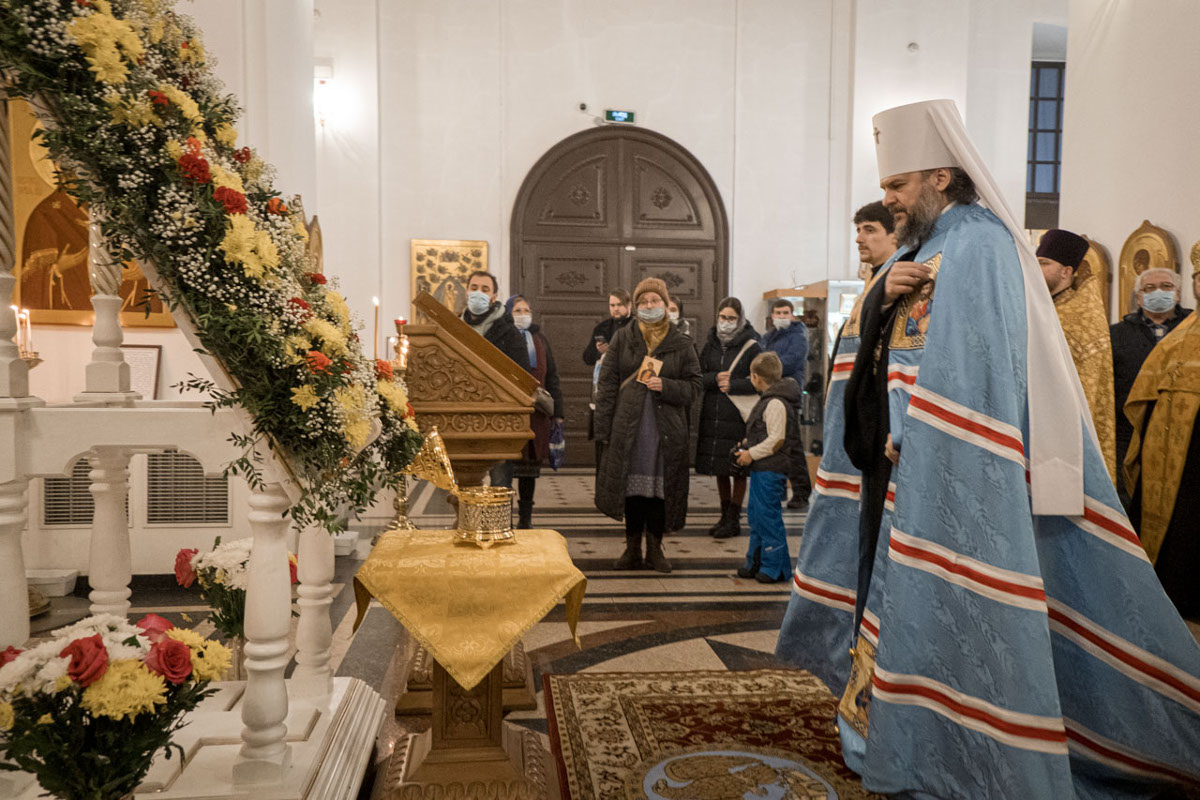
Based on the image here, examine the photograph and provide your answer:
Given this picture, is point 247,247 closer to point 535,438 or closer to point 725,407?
point 535,438

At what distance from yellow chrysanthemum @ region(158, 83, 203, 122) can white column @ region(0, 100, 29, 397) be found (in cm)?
56

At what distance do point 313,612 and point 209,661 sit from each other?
82 cm

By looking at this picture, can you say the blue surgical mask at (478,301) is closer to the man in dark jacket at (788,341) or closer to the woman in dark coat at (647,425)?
the woman in dark coat at (647,425)

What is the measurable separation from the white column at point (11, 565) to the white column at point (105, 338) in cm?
48

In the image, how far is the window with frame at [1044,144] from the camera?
12547 mm

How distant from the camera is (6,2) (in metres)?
1.71

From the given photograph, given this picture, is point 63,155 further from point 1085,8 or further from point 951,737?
point 1085,8

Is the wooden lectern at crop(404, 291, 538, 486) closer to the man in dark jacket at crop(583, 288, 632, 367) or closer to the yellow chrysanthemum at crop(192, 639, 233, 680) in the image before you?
the yellow chrysanthemum at crop(192, 639, 233, 680)

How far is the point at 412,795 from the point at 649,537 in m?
3.41

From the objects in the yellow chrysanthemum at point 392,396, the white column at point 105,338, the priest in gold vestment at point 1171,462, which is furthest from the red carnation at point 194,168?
the priest in gold vestment at point 1171,462

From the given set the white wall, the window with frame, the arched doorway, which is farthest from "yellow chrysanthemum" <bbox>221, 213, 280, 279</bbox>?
the window with frame

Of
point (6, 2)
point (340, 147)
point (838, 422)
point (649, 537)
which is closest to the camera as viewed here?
point (6, 2)

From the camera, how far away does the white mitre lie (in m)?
2.83

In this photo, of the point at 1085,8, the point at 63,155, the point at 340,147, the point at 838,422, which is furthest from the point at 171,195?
the point at 340,147
